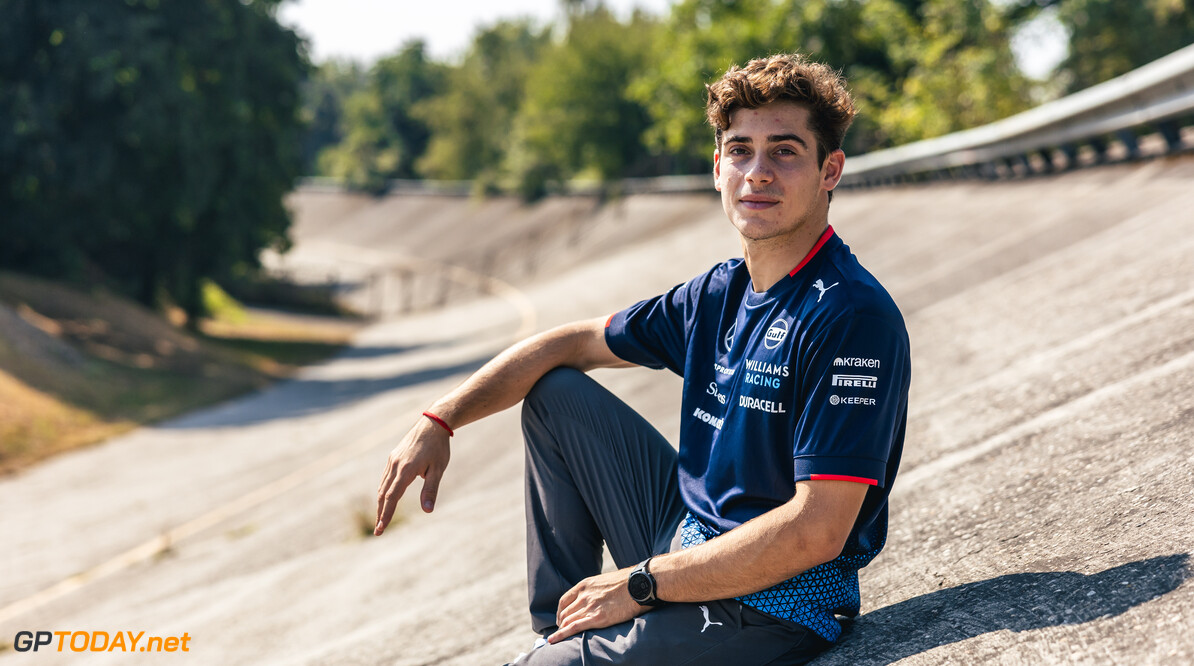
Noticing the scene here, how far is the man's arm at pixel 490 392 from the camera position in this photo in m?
3.42

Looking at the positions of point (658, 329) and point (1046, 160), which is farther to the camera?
point (1046, 160)

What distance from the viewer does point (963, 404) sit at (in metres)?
5.31

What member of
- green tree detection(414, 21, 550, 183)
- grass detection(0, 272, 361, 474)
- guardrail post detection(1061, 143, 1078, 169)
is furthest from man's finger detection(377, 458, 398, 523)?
green tree detection(414, 21, 550, 183)

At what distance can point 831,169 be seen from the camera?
2.88 m

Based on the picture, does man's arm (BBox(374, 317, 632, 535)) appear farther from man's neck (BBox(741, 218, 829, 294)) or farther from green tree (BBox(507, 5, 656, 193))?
green tree (BBox(507, 5, 656, 193))

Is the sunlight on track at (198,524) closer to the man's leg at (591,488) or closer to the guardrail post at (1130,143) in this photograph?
the man's leg at (591,488)

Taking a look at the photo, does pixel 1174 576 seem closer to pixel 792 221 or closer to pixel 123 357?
pixel 792 221

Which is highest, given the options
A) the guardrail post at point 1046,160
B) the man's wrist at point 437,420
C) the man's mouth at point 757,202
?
the man's mouth at point 757,202

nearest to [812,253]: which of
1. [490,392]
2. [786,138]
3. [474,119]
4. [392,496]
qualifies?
[786,138]

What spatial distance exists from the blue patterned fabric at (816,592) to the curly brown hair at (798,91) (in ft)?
3.71

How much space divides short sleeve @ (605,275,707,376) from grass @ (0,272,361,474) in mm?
13058

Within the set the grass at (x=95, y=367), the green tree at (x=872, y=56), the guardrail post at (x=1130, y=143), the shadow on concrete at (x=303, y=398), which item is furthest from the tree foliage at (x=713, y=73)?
the grass at (x=95, y=367)

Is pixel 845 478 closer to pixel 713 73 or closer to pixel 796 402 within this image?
pixel 796 402

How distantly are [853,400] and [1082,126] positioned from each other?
10.2 meters
